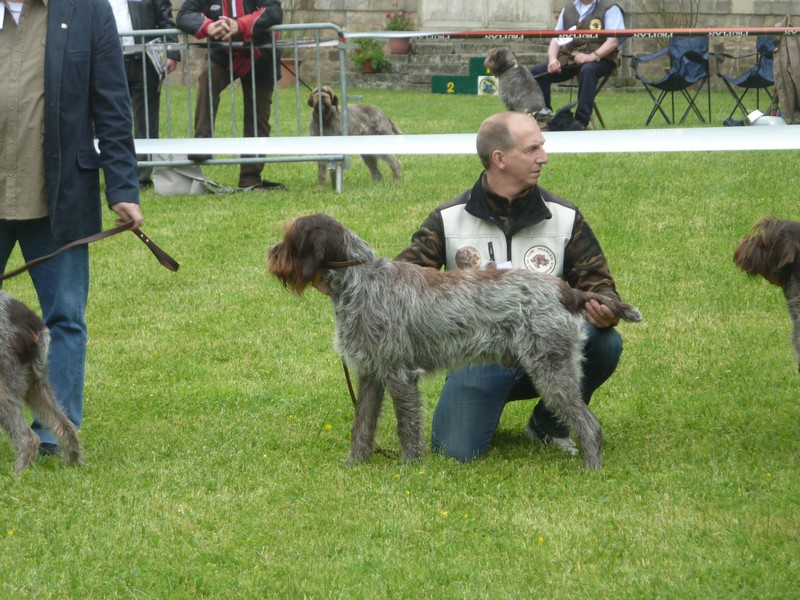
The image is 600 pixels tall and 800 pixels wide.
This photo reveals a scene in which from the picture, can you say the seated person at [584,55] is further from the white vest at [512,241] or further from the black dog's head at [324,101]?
the white vest at [512,241]

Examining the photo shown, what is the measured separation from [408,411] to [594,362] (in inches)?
36.0

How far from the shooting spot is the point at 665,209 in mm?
9453

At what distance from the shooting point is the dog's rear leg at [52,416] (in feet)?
15.5

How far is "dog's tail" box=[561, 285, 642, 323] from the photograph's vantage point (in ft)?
15.0

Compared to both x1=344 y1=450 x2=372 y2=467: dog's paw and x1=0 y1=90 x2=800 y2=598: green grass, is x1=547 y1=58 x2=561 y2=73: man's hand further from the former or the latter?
x1=344 y1=450 x2=372 y2=467: dog's paw

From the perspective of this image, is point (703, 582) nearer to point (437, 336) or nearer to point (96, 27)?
point (437, 336)

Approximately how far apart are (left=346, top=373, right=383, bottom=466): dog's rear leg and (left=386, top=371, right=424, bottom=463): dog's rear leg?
0.41ft

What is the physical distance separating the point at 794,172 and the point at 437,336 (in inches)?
278

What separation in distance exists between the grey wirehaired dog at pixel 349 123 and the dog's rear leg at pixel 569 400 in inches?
254

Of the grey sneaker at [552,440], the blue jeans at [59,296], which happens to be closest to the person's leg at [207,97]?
the blue jeans at [59,296]

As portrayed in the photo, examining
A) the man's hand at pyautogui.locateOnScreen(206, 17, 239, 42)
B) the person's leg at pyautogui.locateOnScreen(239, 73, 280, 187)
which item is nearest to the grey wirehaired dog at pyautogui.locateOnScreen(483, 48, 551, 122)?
the person's leg at pyautogui.locateOnScreen(239, 73, 280, 187)

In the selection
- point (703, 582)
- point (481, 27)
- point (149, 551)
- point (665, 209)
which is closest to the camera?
point (703, 582)

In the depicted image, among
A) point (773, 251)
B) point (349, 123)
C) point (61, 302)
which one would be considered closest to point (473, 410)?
point (773, 251)

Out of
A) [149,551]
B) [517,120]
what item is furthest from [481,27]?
[149,551]
